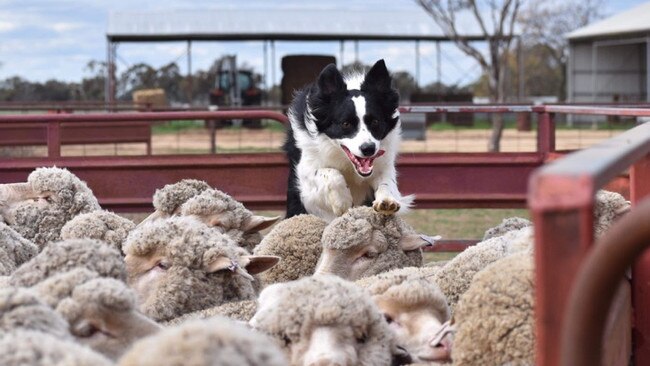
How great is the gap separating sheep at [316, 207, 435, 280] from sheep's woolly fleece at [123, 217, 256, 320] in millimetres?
604

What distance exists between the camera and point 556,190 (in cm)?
184

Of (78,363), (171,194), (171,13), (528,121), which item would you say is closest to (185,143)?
(528,121)

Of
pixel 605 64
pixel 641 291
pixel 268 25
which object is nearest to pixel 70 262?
pixel 641 291

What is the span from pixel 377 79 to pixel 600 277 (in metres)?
4.79

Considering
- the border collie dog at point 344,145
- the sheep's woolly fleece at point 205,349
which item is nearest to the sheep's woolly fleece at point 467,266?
the sheep's woolly fleece at point 205,349

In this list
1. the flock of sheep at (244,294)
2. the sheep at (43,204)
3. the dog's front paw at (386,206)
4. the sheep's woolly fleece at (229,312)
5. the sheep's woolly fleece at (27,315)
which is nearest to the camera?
the flock of sheep at (244,294)

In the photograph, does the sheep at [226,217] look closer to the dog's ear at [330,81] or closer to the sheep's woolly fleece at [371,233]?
the sheep's woolly fleece at [371,233]

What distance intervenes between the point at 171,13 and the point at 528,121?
49.0 feet

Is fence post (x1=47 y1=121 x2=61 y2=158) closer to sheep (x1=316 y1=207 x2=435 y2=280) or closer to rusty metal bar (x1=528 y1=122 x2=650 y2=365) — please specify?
sheep (x1=316 y1=207 x2=435 y2=280)

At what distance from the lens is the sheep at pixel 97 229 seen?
416 cm

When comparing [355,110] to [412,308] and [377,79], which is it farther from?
[412,308]

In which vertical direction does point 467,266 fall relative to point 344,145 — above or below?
below

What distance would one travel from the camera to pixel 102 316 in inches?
101

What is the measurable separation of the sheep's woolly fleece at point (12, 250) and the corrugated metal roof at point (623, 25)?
36957 mm
